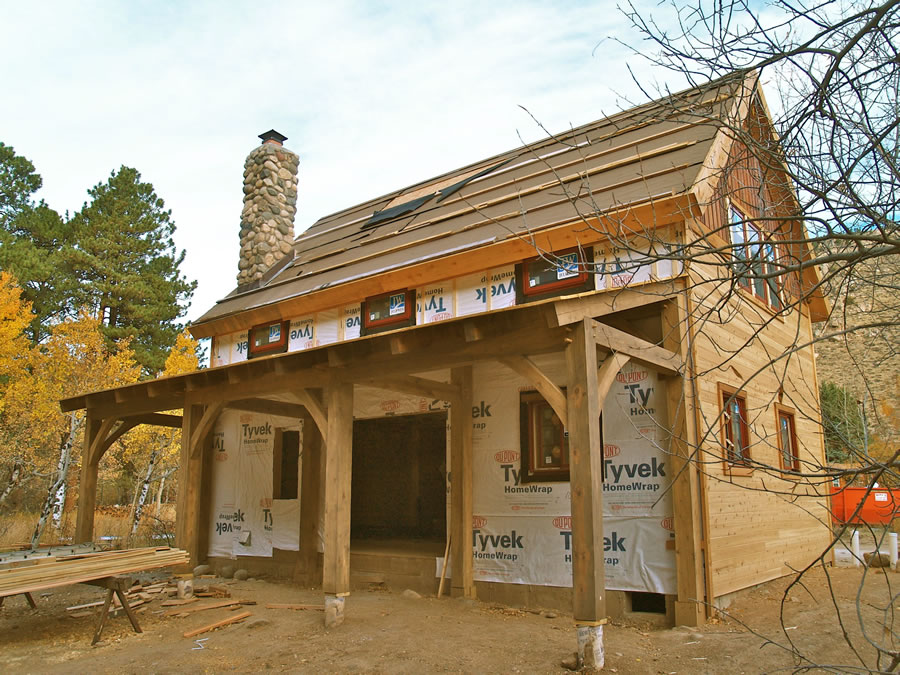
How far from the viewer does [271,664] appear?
19.0ft

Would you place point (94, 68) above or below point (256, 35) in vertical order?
above

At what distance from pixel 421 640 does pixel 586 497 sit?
7.60 feet

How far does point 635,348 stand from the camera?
21.1 feet

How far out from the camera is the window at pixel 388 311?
1013 centimetres

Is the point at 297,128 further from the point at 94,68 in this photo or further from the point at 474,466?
the point at 474,466

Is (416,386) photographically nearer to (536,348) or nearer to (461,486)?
(461,486)

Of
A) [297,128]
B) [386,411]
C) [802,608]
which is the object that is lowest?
[802,608]

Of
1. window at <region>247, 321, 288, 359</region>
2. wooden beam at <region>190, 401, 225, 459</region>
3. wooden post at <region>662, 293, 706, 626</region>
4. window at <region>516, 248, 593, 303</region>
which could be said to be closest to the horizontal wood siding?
wooden post at <region>662, 293, 706, 626</region>

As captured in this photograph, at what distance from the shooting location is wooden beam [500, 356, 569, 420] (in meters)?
5.74

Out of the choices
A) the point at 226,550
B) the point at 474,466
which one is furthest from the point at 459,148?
the point at 226,550

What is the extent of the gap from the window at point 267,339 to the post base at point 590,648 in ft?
26.2

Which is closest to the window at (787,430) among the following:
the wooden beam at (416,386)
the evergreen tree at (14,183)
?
the wooden beam at (416,386)

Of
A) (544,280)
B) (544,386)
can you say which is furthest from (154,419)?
(544,386)

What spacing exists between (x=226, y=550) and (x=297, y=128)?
9.54 metres
